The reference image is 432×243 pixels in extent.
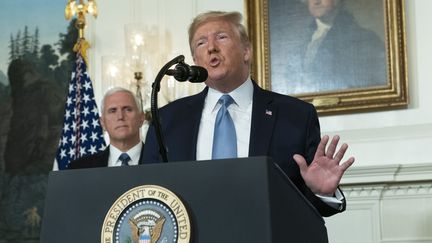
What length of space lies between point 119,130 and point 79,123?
1.92 metres

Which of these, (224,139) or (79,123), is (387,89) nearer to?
(79,123)

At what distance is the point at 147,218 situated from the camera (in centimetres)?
207

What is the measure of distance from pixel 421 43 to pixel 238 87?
355 cm

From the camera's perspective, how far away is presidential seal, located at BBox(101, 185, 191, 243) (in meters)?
2.05

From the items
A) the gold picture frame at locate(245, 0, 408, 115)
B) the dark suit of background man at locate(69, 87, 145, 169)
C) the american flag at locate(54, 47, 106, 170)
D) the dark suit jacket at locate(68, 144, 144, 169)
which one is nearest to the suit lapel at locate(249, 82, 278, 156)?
the dark suit of background man at locate(69, 87, 145, 169)

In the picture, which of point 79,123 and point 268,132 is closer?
point 268,132

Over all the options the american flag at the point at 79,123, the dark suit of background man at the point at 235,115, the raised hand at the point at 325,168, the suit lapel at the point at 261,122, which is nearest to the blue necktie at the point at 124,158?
the american flag at the point at 79,123

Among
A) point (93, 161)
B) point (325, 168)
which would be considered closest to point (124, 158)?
point (93, 161)

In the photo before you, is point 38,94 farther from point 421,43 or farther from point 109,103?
point 421,43

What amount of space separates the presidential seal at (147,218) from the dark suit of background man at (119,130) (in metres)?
3.57

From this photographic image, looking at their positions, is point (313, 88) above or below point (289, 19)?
below

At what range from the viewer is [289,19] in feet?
23.9

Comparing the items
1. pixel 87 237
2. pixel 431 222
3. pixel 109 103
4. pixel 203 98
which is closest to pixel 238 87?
pixel 203 98

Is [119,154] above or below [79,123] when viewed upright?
below
